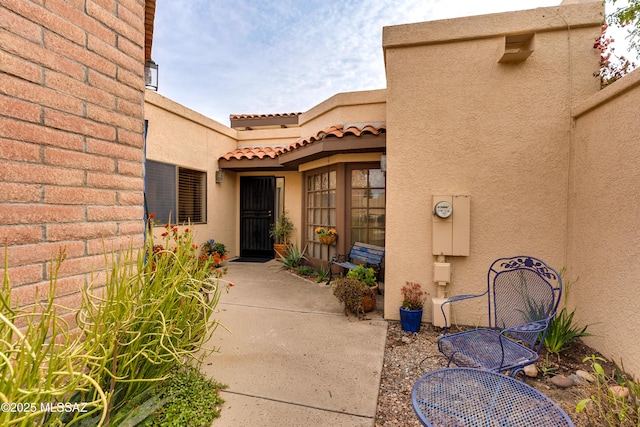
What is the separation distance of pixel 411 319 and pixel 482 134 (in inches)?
105

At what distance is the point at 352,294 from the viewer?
3988 mm

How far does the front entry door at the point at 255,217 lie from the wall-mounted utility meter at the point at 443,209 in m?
5.76

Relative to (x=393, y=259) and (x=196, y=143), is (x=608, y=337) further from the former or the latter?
(x=196, y=143)

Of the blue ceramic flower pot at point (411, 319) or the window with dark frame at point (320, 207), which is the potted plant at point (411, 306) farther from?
the window with dark frame at point (320, 207)

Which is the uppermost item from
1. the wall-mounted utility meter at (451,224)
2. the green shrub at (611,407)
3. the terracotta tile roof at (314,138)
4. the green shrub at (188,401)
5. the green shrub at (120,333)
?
the terracotta tile roof at (314,138)

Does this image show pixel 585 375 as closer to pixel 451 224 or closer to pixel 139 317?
pixel 451 224

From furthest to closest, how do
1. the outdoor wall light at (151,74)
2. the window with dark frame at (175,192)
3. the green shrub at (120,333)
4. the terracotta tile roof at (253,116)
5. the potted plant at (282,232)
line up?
the terracotta tile roof at (253,116) < the potted plant at (282,232) < the window with dark frame at (175,192) < the outdoor wall light at (151,74) < the green shrub at (120,333)

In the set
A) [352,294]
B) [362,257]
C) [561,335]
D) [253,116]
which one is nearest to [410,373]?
[352,294]

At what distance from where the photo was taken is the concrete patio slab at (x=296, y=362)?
7.07 ft

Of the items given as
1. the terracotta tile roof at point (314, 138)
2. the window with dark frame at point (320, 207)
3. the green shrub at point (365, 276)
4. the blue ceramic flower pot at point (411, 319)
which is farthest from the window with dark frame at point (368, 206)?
the blue ceramic flower pot at point (411, 319)

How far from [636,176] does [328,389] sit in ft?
11.3

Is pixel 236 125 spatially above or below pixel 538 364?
above

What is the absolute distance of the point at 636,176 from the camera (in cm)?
253

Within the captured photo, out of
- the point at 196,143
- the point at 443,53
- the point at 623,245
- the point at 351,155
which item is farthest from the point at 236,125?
the point at 623,245
